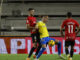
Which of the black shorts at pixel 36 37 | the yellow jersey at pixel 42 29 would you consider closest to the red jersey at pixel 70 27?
the yellow jersey at pixel 42 29

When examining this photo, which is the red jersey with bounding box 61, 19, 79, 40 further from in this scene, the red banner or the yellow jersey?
the red banner

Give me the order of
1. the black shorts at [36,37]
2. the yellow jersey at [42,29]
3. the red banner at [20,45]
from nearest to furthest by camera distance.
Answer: the yellow jersey at [42,29] < the black shorts at [36,37] < the red banner at [20,45]

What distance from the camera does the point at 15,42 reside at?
1300cm

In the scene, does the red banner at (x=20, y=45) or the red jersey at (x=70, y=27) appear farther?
the red banner at (x=20, y=45)

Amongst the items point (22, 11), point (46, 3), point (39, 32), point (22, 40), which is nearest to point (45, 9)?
point (46, 3)

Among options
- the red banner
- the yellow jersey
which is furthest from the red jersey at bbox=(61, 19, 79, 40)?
the red banner

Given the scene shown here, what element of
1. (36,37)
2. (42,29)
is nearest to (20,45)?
(36,37)

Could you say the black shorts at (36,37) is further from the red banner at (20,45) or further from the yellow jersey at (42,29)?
the red banner at (20,45)

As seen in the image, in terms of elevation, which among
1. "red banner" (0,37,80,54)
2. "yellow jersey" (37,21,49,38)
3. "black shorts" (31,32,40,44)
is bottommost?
"red banner" (0,37,80,54)

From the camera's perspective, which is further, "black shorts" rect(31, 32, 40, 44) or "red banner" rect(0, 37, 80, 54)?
"red banner" rect(0, 37, 80, 54)

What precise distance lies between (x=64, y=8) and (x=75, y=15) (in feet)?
2.66

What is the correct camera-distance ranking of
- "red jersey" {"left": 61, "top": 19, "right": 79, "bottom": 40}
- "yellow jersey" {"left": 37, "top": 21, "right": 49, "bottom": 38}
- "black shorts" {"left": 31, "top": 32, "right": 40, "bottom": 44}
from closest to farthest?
"red jersey" {"left": 61, "top": 19, "right": 79, "bottom": 40} < "yellow jersey" {"left": 37, "top": 21, "right": 49, "bottom": 38} < "black shorts" {"left": 31, "top": 32, "right": 40, "bottom": 44}

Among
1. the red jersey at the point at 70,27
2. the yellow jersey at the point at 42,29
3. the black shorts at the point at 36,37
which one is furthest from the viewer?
the black shorts at the point at 36,37

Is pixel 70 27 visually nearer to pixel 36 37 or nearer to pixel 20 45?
pixel 36 37
